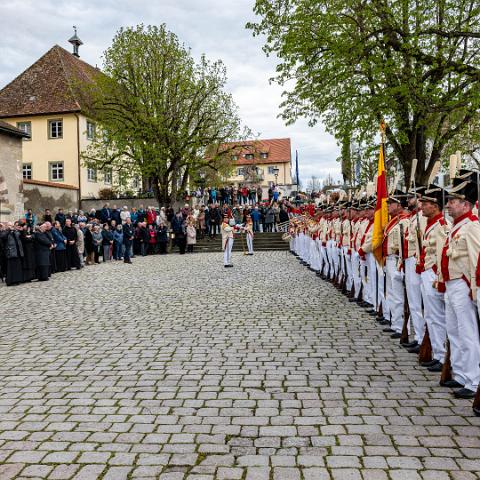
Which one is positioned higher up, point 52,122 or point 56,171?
point 52,122

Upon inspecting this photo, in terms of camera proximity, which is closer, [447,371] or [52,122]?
[447,371]

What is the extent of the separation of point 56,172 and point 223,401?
140 ft

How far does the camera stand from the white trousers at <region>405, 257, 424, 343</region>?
7430mm

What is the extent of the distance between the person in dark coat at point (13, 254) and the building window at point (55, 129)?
1152 inches

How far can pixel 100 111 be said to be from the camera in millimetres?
37062

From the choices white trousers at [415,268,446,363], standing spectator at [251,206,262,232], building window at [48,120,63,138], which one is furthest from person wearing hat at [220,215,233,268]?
building window at [48,120,63,138]

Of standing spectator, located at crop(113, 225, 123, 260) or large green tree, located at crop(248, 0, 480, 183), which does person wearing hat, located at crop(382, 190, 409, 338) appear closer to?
large green tree, located at crop(248, 0, 480, 183)

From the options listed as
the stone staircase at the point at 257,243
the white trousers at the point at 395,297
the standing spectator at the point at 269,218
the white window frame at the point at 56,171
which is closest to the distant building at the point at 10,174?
the stone staircase at the point at 257,243

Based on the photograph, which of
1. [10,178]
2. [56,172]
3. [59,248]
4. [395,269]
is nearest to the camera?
[395,269]

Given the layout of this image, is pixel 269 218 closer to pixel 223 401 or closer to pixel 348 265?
pixel 348 265

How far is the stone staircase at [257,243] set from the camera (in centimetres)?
2941

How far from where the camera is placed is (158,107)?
35.0 metres

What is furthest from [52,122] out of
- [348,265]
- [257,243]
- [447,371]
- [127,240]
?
[447,371]

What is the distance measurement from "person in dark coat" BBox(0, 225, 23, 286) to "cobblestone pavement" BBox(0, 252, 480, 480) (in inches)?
235
